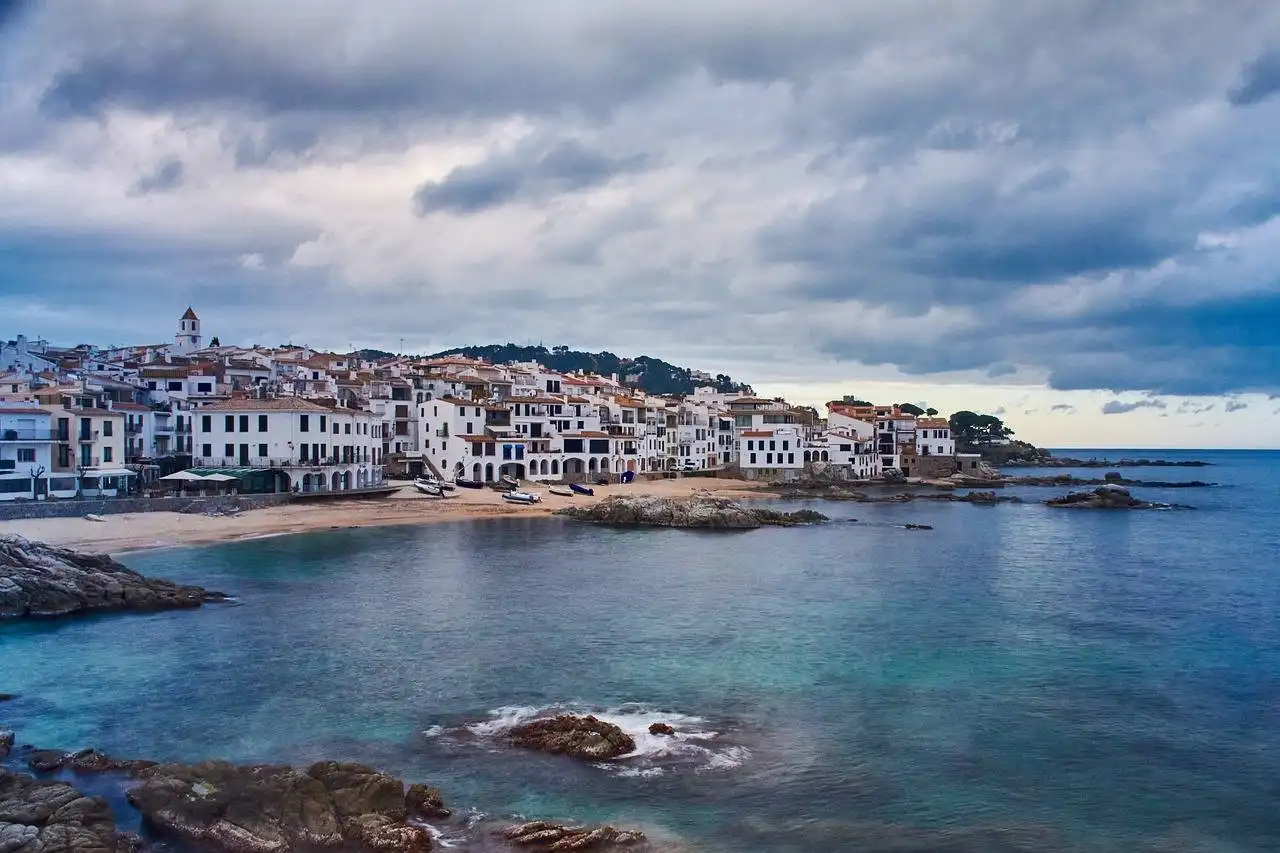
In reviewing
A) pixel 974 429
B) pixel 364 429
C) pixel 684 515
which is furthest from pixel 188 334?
pixel 974 429

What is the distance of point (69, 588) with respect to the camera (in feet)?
116

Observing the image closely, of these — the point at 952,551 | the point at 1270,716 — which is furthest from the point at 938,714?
the point at 952,551

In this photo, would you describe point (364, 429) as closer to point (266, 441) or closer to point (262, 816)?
point (266, 441)

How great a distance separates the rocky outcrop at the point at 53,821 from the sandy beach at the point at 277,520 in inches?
1125

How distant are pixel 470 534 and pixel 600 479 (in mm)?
32572

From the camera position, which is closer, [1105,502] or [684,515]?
[684,515]

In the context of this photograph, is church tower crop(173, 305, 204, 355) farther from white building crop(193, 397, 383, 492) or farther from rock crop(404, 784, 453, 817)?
rock crop(404, 784, 453, 817)

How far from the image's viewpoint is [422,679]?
26547 millimetres

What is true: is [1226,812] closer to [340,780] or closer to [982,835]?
[982,835]

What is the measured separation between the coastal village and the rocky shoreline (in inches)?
1840

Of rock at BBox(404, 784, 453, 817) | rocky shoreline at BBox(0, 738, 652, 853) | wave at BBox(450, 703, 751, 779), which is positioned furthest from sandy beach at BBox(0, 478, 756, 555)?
rock at BBox(404, 784, 453, 817)

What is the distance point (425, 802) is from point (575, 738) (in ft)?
13.8

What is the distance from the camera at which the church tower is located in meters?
109

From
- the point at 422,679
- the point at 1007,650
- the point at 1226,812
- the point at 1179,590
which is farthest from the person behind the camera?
the point at 1179,590
